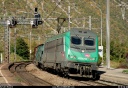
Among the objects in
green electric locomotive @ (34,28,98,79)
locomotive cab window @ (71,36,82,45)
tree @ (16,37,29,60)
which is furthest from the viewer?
tree @ (16,37,29,60)

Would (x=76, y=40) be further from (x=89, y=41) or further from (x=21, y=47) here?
(x=21, y=47)

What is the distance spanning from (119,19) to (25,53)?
70.9 meters

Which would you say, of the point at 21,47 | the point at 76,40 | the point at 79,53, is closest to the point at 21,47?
the point at 21,47

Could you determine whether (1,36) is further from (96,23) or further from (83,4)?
(83,4)

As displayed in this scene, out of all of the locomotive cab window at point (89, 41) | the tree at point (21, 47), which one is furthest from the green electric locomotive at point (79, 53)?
the tree at point (21, 47)

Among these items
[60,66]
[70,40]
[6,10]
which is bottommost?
[60,66]

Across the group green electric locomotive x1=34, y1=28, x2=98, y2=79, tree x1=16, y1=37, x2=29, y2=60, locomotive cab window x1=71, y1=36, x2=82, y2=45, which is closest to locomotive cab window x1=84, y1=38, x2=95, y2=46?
green electric locomotive x1=34, y1=28, x2=98, y2=79

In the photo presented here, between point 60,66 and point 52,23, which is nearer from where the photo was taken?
point 60,66

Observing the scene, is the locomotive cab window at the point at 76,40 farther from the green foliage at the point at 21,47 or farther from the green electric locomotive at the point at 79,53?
the green foliage at the point at 21,47

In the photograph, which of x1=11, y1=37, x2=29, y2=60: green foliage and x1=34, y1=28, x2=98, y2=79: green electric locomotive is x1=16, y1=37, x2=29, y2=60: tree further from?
x1=34, y1=28, x2=98, y2=79: green electric locomotive

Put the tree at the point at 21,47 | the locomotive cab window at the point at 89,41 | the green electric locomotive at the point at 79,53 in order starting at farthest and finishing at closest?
the tree at the point at 21,47 → the locomotive cab window at the point at 89,41 → the green electric locomotive at the point at 79,53

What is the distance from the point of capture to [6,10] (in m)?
113

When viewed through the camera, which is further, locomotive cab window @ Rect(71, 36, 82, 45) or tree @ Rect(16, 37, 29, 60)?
tree @ Rect(16, 37, 29, 60)

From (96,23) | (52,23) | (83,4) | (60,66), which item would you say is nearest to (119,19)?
(83,4)
